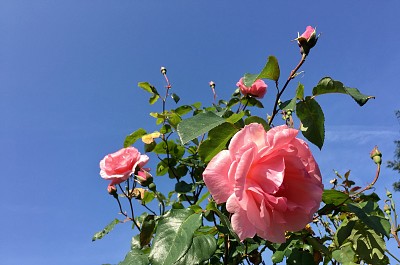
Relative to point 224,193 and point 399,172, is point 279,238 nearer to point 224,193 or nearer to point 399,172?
point 224,193

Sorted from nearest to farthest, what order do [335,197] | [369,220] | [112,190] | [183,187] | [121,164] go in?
1. [369,220]
2. [335,197]
3. [121,164]
4. [183,187]
5. [112,190]

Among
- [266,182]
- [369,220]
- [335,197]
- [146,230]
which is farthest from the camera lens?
[146,230]

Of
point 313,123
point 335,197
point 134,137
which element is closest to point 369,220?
point 335,197

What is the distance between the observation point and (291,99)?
95cm

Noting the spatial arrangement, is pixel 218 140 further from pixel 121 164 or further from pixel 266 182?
pixel 121 164

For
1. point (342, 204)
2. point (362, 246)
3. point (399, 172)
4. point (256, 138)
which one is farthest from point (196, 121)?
point (399, 172)

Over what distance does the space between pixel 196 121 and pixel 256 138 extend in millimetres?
180

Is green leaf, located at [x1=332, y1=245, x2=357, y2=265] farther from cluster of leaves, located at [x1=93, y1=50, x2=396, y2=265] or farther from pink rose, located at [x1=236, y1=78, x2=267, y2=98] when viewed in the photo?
pink rose, located at [x1=236, y1=78, x2=267, y2=98]

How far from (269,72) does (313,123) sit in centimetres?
17

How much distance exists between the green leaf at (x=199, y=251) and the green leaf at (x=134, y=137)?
80 cm

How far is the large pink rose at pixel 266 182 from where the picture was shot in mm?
734

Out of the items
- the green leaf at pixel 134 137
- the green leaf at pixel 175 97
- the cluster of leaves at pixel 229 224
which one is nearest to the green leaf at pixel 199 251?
the cluster of leaves at pixel 229 224

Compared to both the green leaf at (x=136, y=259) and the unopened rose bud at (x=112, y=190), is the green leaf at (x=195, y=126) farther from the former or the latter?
the unopened rose bud at (x=112, y=190)

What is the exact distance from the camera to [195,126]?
88 cm
